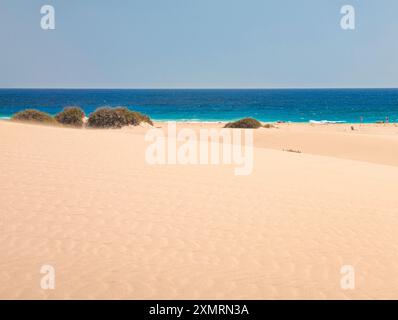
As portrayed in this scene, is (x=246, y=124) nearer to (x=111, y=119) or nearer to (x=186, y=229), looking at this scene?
(x=111, y=119)

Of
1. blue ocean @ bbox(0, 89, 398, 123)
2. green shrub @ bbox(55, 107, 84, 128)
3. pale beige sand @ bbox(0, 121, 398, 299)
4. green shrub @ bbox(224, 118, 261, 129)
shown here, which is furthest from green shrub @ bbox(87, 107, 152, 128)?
blue ocean @ bbox(0, 89, 398, 123)

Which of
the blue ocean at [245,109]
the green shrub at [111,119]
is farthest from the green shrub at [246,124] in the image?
the blue ocean at [245,109]

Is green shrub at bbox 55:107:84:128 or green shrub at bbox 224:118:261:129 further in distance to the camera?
green shrub at bbox 224:118:261:129

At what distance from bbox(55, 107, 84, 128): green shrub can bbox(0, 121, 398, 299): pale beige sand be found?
52.7ft

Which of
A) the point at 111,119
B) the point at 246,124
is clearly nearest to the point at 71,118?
the point at 111,119

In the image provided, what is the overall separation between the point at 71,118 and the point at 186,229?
23.6 meters

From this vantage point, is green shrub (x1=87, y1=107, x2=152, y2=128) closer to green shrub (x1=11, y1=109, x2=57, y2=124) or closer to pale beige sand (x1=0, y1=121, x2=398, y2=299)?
green shrub (x1=11, y1=109, x2=57, y2=124)

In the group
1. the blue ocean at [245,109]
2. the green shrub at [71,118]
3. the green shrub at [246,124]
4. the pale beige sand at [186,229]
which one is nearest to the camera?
the pale beige sand at [186,229]

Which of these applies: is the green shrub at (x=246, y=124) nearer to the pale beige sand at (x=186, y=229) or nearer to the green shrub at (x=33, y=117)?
the green shrub at (x=33, y=117)

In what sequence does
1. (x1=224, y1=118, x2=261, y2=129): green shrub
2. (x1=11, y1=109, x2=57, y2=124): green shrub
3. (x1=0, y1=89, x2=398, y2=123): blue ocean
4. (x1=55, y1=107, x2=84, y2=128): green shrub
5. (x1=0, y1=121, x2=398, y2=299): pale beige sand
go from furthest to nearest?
(x1=0, y1=89, x2=398, y2=123): blue ocean
(x1=224, y1=118, x2=261, y2=129): green shrub
(x1=55, y1=107, x2=84, y2=128): green shrub
(x1=11, y1=109, x2=57, y2=124): green shrub
(x1=0, y1=121, x2=398, y2=299): pale beige sand

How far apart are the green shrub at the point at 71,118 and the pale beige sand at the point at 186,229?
52.7 ft

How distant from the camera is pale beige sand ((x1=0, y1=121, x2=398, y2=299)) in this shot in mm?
5781

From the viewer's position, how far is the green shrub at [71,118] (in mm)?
29578

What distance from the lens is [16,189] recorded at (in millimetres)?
9391
